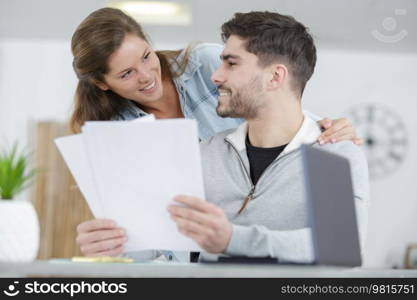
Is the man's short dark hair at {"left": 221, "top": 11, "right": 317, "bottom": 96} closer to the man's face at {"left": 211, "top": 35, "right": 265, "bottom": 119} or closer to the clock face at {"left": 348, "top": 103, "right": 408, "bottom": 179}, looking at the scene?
the man's face at {"left": 211, "top": 35, "right": 265, "bottom": 119}

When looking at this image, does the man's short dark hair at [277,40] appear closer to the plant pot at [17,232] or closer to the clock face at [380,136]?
the plant pot at [17,232]

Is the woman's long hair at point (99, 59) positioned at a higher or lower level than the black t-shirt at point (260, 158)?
higher

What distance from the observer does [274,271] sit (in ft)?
2.24

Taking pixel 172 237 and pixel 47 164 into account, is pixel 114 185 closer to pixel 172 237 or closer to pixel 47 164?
pixel 172 237

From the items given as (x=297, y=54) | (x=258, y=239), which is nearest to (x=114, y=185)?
(x=258, y=239)

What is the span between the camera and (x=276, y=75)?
1.54 metres

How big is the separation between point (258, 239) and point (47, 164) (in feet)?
13.9

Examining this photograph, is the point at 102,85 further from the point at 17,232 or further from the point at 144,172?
the point at 144,172

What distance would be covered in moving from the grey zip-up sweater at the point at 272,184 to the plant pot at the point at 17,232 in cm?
56

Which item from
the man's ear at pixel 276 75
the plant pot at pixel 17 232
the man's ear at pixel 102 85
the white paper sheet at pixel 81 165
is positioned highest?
the man's ear at pixel 102 85

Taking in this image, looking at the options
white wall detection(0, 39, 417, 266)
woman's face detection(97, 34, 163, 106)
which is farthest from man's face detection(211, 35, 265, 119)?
white wall detection(0, 39, 417, 266)

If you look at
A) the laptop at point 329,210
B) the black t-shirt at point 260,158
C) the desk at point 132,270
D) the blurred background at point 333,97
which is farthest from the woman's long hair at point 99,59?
the blurred background at point 333,97

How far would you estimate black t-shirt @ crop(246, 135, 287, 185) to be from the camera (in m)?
1.48

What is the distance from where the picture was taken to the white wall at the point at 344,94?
5211 millimetres
